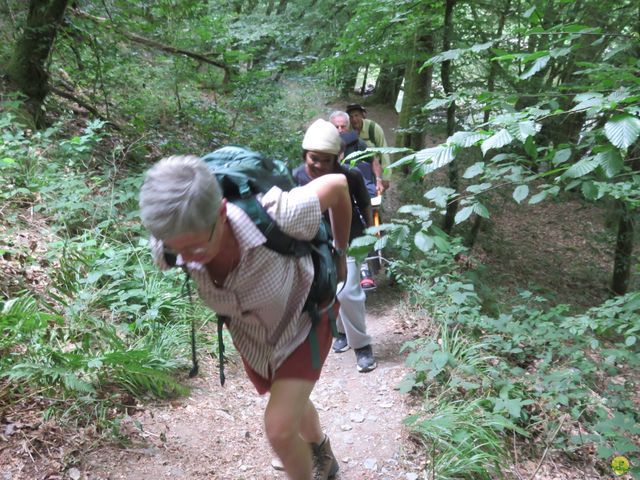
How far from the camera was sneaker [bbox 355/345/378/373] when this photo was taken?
14.0 feet

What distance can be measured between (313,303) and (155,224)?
2.78 feet

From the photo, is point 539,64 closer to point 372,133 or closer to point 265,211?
point 265,211

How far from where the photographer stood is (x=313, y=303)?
6.77ft

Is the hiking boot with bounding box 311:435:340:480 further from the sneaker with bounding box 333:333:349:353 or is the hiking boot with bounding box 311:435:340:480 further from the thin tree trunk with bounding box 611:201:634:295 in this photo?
the thin tree trunk with bounding box 611:201:634:295

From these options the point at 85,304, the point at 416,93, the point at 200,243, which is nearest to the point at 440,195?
the point at 200,243

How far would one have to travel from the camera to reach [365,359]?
429 centimetres

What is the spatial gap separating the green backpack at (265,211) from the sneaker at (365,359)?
7.16 feet

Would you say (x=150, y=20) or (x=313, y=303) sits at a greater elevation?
(x=150, y=20)

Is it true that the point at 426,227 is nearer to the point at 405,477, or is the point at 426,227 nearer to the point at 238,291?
the point at 238,291

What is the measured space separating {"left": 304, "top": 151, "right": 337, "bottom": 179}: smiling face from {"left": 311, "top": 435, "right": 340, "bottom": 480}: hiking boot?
1876 mm

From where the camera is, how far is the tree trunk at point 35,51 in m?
6.62

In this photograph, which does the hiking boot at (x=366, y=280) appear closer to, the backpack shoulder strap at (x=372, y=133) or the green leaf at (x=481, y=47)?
the backpack shoulder strap at (x=372, y=133)

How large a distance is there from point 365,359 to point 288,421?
2423mm

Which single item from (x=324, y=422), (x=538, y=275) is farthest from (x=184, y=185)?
(x=538, y=275)
